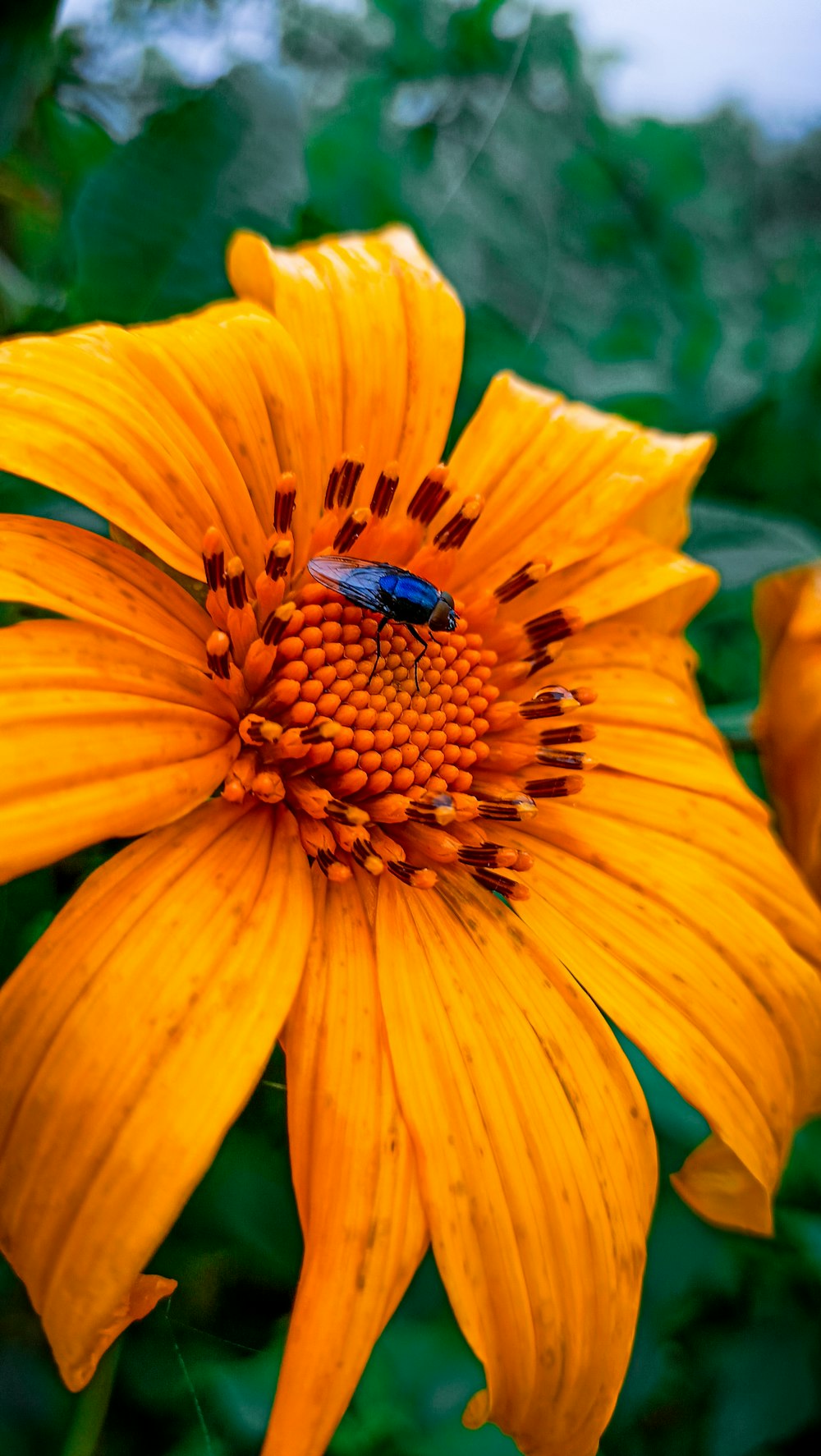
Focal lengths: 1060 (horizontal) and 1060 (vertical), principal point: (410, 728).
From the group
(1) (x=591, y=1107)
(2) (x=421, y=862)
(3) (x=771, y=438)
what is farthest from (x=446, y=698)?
(3) (x=771, y=438)

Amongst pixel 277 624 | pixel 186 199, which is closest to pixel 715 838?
pixel 277 624

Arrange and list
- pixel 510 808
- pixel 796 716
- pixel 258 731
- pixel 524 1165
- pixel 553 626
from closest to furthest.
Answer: pixel 524 1165 < pixel 258 731 < pixel 510 808 < pixel 553 626 < pixel 796 716

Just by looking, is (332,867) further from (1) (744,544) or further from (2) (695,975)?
(1) (744,544)

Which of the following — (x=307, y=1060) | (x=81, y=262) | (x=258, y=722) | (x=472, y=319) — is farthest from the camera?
(x=472, y=319)

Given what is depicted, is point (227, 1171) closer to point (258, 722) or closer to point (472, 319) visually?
point (258, 722)

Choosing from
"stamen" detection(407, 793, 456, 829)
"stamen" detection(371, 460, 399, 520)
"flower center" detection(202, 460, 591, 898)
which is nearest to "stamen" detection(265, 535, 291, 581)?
"flower center" detection(202, 460, 591, 898)

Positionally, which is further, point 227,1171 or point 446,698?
point 446,698
